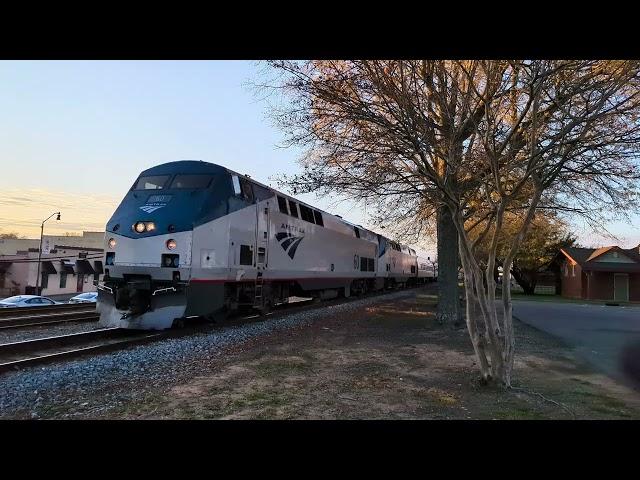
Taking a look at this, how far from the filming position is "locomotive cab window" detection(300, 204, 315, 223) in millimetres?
18172

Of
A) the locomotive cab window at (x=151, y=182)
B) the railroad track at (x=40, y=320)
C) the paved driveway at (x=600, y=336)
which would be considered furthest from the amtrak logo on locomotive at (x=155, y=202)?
the paved driveway at (x=600, y=336)

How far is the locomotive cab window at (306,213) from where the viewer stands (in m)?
18.2

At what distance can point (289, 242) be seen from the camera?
16406 mm

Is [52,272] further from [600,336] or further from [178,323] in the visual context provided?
[600,336]

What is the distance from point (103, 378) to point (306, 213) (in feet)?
39.3

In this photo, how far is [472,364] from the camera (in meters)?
9.34

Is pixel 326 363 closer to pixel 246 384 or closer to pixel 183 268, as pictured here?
pixel 246 384

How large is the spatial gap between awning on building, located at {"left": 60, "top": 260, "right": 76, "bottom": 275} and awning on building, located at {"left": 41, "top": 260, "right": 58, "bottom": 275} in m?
0.88

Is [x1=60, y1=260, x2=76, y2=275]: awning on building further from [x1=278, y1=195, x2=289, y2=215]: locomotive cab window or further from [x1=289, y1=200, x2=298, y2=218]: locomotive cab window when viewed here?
[x1=278, y1=195, x2=289, y2=215]: locomotive cab window

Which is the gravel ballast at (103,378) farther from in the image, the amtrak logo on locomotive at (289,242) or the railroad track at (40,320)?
the amtrak logo on locomotive at (289,242)

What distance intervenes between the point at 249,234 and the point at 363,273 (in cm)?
1396

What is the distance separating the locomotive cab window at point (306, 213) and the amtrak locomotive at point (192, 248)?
157 centimetres

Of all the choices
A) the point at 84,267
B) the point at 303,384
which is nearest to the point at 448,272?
the point at 303,384

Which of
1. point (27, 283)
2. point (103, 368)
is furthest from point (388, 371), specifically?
point (27, 283)
